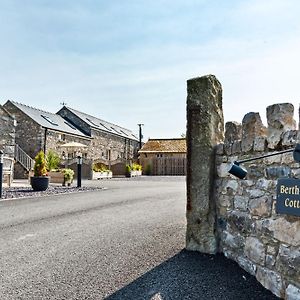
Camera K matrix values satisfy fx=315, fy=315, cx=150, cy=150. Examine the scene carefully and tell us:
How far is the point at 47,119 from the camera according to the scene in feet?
87.5

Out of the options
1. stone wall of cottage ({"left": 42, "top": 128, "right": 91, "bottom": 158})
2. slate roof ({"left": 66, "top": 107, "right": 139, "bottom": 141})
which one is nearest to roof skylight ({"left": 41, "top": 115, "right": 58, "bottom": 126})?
stone wall of cottage ({"left": 42, "top": 128, "right": 91, "bottom": 158})

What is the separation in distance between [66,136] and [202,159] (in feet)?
78.4

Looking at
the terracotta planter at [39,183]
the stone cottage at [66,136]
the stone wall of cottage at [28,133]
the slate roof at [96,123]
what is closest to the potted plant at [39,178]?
the terracotta planter at [39,183]

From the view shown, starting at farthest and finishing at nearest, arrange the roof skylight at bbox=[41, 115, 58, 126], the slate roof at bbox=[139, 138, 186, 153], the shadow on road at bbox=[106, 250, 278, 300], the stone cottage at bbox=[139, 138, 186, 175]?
the slate roof at bbox=[139, 138, 186, 153], the stone cottage at bbox=[139, 138, 186, 175], the roof skylight at bbox=[41, 115, 58, 126], the shadow on road at bbox=[106, 250, 278, 300]

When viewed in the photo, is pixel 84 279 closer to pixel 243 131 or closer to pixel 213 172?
pixel 213 172

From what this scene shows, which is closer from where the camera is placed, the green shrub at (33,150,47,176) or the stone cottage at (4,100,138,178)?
the green shrub at (33,150,47,176)

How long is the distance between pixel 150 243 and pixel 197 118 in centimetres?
197

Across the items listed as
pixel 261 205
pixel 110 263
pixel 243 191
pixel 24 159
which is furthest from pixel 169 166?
pixel 261 205

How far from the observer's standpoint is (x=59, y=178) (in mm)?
16203

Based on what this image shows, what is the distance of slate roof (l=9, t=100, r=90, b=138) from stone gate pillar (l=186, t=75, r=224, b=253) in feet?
69.8

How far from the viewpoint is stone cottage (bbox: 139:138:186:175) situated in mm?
33562

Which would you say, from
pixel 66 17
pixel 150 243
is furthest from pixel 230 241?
pixel 66 17

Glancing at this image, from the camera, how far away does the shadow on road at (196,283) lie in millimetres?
2947

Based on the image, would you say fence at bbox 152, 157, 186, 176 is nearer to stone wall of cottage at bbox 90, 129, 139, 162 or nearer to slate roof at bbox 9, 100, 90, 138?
stone wall of cottage at bbox 90, 129, 139, 162
